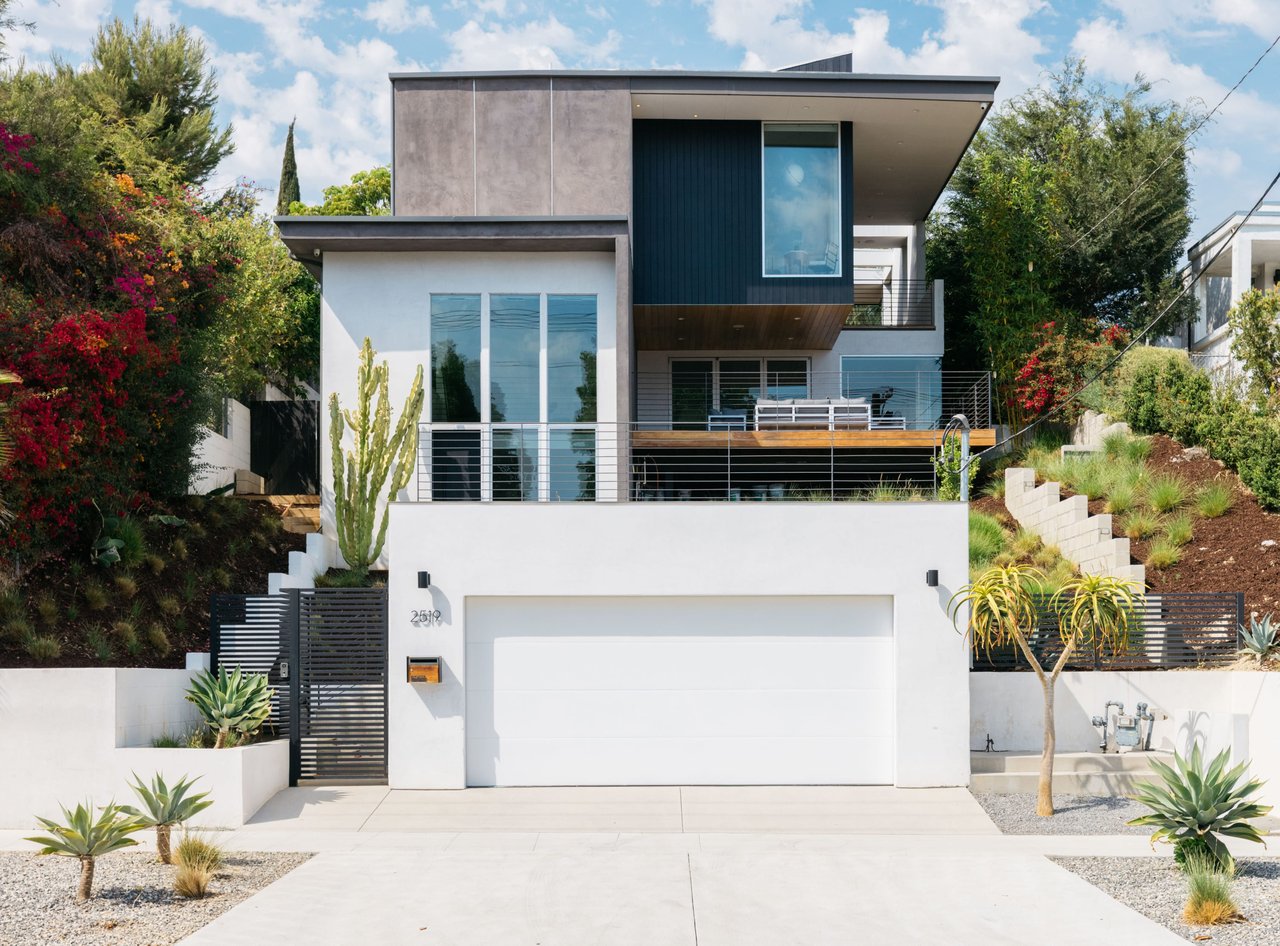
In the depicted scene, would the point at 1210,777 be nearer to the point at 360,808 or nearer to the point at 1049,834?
the point at 1049,834

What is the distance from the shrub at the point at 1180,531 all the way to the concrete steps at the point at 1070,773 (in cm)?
518

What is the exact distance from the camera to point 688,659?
1293cm

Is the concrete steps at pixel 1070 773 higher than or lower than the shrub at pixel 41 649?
lower

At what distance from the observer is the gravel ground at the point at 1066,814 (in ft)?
36.6

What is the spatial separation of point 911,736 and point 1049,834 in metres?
1.88

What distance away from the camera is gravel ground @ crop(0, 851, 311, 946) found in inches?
310

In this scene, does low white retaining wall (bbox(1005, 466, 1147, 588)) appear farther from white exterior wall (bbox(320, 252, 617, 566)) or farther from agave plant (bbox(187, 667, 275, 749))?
agave plant (bbox(187, 667, 275, 749))

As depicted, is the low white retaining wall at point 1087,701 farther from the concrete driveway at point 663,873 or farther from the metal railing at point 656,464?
the metal railing at point 656,464

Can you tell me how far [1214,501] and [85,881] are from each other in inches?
616

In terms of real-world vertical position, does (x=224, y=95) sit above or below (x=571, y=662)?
above

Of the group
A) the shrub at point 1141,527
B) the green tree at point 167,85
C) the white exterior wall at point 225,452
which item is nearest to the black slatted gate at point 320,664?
the white exterior wall at point 225,452

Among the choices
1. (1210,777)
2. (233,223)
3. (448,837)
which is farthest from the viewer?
(233,223)

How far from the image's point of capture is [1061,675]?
13.3m

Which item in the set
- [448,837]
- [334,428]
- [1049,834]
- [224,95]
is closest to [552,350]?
[334,428]
